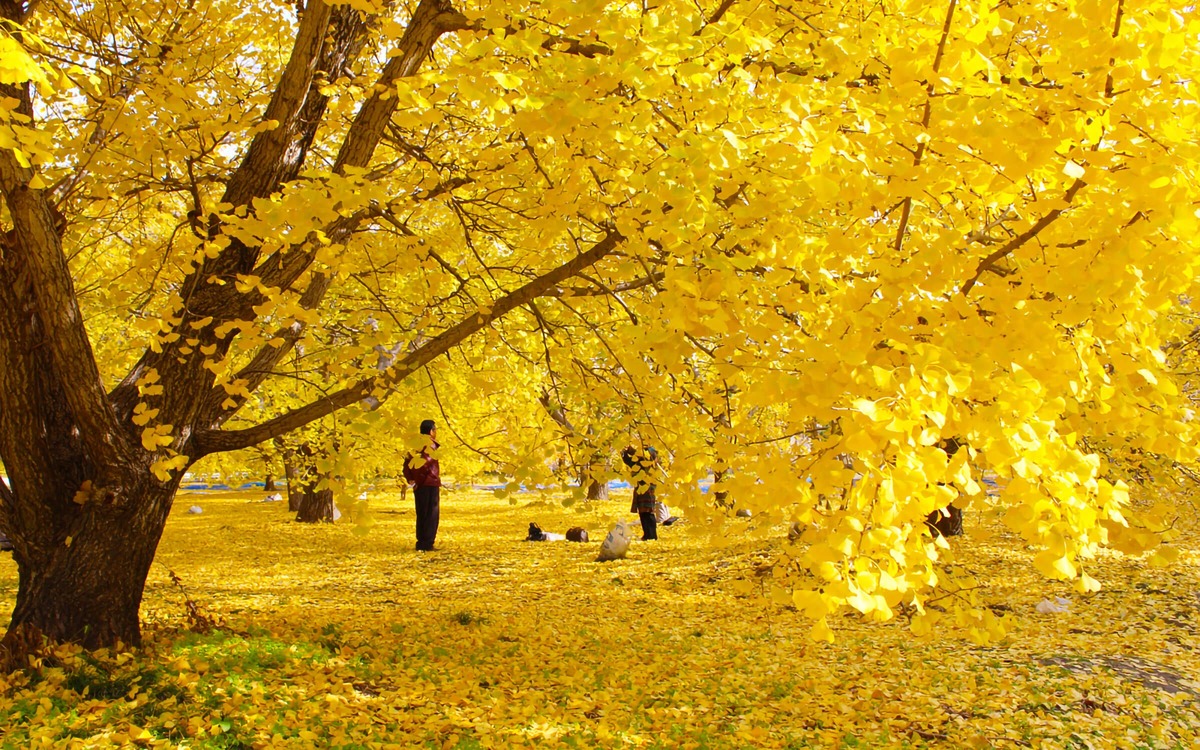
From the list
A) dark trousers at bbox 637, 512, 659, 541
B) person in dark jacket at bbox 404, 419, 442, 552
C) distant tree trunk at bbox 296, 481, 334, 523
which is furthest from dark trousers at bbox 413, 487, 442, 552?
distant tree trunk at bbox 296, 481, 334, 523

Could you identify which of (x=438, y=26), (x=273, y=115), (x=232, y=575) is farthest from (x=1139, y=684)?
(x=232, y=575)

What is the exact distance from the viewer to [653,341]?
2232 millimetres

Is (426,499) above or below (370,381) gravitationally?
below

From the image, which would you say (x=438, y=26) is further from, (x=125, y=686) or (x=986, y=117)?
(x=125, y=686)

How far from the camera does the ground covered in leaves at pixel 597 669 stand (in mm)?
3922

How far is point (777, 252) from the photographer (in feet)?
8.23

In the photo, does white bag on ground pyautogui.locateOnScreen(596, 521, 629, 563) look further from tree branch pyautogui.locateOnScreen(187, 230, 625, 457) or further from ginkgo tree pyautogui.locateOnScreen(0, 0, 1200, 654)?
tree branch pyautogui.locateOnScreen(187, 230, 625, 457)

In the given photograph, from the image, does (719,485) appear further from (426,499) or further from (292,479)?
(292,479)

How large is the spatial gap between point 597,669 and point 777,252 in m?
3.92

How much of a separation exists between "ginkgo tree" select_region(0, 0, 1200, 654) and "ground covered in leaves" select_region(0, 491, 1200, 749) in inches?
35.5

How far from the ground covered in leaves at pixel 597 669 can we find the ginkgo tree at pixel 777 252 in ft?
2.96

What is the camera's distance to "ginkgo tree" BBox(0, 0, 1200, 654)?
1.80 metres

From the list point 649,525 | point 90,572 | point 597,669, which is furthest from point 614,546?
point 90,572

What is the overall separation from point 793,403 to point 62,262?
3792 millimetres
